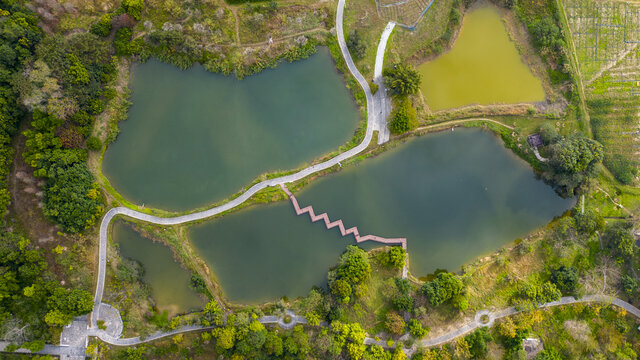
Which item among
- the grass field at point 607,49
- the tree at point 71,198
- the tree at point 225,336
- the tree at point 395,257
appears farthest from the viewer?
the grass field at point 607,49

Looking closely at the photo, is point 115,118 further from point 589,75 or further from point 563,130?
point 589,75

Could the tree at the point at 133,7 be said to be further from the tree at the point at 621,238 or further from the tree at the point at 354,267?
the tree at the point at 621,238

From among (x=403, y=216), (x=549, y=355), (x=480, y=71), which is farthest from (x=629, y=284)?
(x=480, y=71)

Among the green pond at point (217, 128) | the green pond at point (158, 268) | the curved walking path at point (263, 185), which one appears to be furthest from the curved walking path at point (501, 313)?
the green pond at point (217, 128)

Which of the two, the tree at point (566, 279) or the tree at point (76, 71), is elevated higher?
the tree at point (76, 71)

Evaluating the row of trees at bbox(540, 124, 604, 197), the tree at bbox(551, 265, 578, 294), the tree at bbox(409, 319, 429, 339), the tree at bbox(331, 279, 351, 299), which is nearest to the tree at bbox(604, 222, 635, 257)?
the tree at bbox(551, 265, 578, 294)

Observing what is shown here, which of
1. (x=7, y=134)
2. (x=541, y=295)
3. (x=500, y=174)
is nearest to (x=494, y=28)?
(x=500, y=174)

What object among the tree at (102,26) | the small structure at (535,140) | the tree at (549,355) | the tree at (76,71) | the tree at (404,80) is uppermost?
the tree at (102,26)
